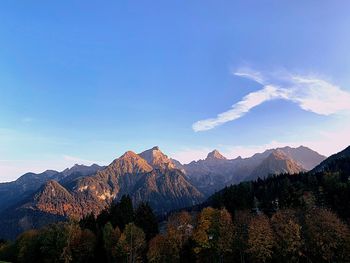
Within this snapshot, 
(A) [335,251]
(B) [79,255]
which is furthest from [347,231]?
(B) [79,255]

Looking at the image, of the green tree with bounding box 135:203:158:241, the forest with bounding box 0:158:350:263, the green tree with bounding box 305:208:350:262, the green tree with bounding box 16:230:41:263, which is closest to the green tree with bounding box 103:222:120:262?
the forest with bounding box 0:158:350:263

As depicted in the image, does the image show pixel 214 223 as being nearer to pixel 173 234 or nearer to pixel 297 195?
pixel 173 234

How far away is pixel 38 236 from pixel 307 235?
91.4m

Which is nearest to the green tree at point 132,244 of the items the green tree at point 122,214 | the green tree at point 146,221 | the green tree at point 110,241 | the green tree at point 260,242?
the green tree at point 110,241

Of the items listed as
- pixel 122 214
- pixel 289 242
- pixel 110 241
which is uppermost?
pixel 122 214

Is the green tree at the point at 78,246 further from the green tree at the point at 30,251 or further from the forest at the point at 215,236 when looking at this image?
the green tree at the point at 30,251

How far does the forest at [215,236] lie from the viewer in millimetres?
91250

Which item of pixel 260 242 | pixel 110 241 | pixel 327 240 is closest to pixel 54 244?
pixel 110 241

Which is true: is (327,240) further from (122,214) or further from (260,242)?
(122,214)

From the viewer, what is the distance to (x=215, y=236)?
102 metres

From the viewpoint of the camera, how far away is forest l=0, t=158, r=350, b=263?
91.2m

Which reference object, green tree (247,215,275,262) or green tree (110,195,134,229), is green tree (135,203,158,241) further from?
green tree (247,215,275,262)

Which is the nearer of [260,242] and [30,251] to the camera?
[260,242]

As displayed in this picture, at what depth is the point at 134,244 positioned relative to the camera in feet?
379
